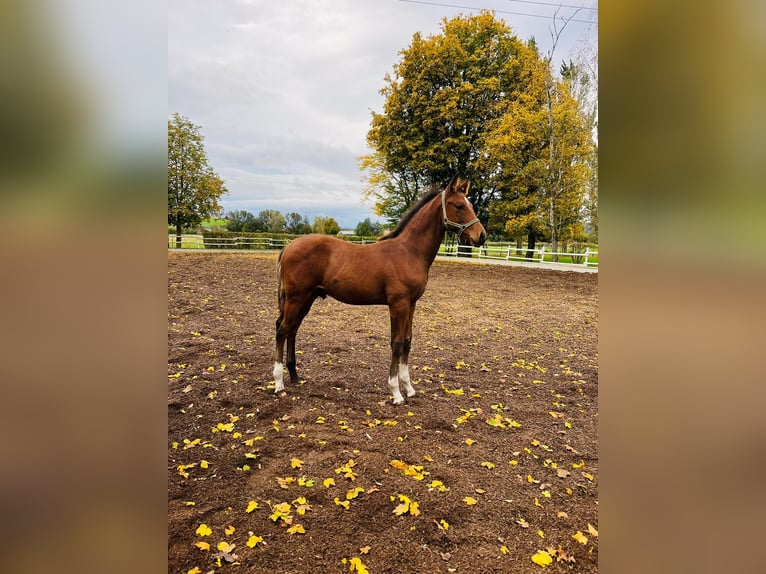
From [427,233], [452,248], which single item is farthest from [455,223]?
[452,248]

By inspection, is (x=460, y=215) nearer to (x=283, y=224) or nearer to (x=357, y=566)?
(x=357, y=566)

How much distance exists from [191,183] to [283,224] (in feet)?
26.9

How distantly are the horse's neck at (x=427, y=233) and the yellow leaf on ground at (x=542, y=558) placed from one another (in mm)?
2686

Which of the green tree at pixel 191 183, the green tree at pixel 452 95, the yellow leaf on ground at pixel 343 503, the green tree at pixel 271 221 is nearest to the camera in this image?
the yellow leaf on ground at pixel 343 503

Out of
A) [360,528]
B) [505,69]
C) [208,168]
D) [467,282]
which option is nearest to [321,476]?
[360,528]

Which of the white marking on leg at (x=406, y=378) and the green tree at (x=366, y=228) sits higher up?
the green tree at (x=366, y=228)

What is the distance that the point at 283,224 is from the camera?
28.7 meters

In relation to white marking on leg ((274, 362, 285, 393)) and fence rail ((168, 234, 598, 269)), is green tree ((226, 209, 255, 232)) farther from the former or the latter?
white marking on leg ((274, 362, 285, 393))

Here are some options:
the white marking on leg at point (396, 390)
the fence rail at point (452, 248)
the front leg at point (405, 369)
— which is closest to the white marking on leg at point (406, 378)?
the front leg at point (405, 369)

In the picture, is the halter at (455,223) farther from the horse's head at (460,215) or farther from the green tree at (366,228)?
the green tree at (366,228)

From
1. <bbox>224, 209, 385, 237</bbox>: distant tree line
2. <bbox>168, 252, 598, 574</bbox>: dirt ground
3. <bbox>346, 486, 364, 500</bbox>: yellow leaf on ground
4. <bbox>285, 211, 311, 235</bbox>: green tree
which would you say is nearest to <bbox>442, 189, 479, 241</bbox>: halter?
<bbox>168, 252, 598, 574</bbox>: dirt ground

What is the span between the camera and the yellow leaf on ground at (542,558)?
1.98 m

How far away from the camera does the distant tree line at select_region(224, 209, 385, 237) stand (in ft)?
88.2

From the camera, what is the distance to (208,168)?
888 inches
